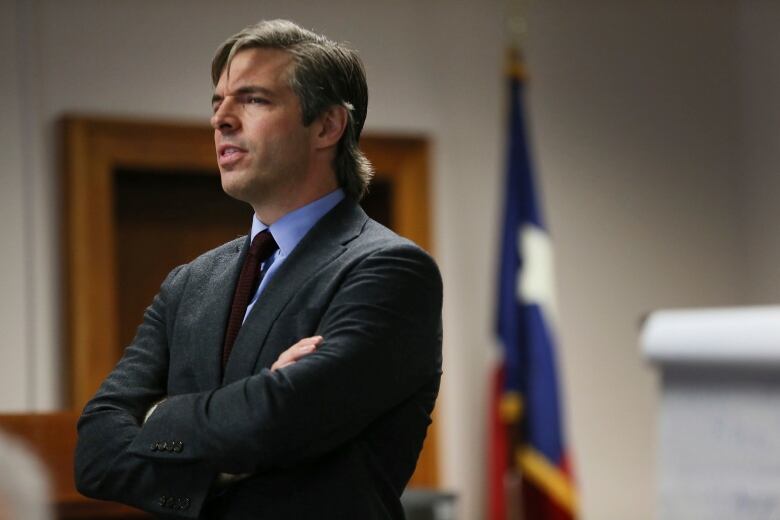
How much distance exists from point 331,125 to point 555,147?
4.60m

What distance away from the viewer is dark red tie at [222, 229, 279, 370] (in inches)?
69.6

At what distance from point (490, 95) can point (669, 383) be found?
5082 millimetres

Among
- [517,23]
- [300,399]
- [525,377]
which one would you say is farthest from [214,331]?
[517,23]

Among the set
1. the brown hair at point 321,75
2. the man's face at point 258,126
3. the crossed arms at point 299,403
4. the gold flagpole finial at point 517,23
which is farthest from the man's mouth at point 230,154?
the gold flagpole finial at point 517,23

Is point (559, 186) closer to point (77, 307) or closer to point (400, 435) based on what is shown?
point (77, 307)

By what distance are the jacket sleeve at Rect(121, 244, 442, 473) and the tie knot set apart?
151mm

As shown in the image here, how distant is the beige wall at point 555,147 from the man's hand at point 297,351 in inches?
134

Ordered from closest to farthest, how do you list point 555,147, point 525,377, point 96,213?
1. point 96,213
2. point 525,377
3. point 555,147

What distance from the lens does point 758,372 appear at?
1026 millimetres

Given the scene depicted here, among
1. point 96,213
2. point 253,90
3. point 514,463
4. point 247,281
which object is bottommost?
point 514,463

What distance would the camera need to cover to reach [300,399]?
1.65 meters

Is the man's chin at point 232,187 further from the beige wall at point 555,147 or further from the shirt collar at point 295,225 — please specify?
the beige wall at point 555,147

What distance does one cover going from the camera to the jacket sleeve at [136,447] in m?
1.71

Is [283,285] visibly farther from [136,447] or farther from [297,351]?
[136,447]
